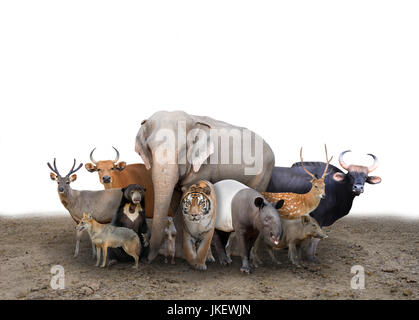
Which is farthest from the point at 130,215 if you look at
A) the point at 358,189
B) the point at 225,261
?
the point at 358,189

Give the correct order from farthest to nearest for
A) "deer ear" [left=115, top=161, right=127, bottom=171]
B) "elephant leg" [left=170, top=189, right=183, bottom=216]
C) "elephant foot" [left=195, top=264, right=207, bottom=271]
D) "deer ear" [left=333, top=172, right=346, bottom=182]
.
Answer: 1. "deer ear" [left=115, top=161, right=127, bottom=171]
2. "deer ear" [left=333, top=172, right=346, bottom=182]
3. "elephant leg" [left=170, top=189, right=183, bottom=216]
4. "elephant foot" [left=195, top=264, right=207, bottom=271]

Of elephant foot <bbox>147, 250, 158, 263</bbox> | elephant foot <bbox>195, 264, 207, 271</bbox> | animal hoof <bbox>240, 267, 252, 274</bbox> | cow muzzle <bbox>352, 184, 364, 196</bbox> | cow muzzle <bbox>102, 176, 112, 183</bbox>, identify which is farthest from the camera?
cow muzzle <bbox>102, 176, 112, 183</bbox>

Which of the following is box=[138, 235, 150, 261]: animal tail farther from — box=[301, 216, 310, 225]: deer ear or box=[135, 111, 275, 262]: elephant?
box=[301, 216, 310, 225]: deer ear

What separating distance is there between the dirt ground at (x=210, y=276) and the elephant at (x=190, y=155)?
845mm

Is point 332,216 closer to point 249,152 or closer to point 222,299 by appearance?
point 249,152

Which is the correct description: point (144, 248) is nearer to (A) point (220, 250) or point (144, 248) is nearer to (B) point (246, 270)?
(A) point (220, 250)

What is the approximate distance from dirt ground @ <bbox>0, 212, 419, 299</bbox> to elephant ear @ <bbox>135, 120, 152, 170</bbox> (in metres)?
1.48

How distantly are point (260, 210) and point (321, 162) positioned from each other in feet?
8.79

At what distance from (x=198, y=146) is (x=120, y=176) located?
182 cm

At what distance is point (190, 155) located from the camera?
21.6 feet

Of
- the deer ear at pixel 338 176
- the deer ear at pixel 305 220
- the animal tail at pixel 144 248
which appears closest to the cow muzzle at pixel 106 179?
the animal tail at pixel 144 248

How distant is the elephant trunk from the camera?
6277 millimetres

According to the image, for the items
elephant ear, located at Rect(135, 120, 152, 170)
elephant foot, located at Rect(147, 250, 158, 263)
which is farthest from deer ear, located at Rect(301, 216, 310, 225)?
elephant ear, located at Rect(135, 120, 152, 170)

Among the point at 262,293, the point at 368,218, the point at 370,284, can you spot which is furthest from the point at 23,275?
the point at 368,218
